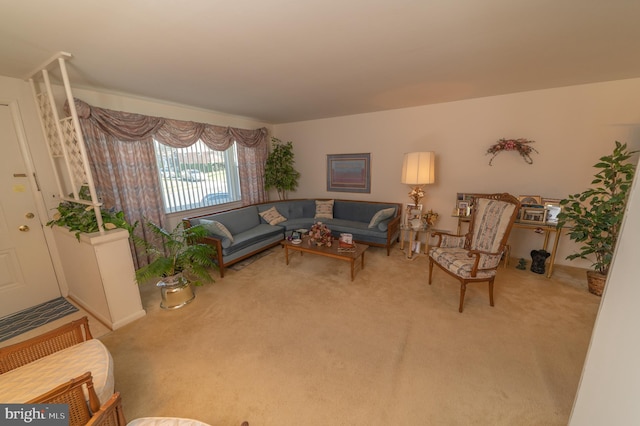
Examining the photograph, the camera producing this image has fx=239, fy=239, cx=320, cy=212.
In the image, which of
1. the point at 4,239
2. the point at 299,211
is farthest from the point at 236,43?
the point at 299,211

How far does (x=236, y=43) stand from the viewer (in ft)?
5.79

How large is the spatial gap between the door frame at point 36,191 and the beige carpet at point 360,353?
3.21ft

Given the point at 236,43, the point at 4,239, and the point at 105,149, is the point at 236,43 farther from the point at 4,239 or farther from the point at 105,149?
the point at 4,239

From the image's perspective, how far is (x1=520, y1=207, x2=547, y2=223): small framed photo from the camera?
308 cm

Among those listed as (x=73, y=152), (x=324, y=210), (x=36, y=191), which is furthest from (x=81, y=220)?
(x=324, y=210)

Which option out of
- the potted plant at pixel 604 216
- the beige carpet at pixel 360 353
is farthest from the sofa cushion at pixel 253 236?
the potted plant at pixel 604 216

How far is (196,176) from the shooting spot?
13.4 ft

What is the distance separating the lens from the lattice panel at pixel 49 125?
2330mm

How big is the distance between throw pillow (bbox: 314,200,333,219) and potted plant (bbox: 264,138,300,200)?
33.3 inches

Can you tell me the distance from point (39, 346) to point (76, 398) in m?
0.66

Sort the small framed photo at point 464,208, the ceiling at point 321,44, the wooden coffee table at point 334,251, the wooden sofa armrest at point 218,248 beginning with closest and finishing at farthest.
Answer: the ceiling at point 321,44 → the wooden coffee table at point 334,251 → the wooden sofa armrest at point 218,248 → the small framed photo at point 464,208

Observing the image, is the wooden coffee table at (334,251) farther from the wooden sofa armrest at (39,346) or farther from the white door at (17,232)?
the white door at (17,232)

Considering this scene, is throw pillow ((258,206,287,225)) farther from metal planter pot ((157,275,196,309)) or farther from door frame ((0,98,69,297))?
door frame ((0,98,69,297))

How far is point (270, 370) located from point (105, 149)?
10.4 ft
